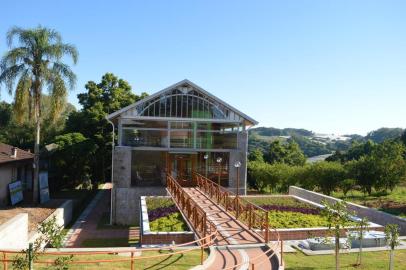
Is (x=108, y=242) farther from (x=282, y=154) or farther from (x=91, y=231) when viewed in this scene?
(x=282, y=154)

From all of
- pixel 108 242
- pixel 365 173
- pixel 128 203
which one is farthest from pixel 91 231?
pixel 365 173

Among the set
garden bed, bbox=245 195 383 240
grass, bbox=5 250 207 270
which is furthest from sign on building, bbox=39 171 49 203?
grass, bbox=5 250 207 270

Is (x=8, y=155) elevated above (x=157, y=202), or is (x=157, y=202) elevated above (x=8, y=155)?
(x=8, y=155)

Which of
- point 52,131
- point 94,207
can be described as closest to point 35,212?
point 94,207

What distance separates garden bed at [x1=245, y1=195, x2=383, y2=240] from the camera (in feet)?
46.7

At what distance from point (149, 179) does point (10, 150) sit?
31.5 feet

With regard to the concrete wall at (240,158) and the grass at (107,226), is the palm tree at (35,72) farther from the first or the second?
the concrete wall at (240,158)

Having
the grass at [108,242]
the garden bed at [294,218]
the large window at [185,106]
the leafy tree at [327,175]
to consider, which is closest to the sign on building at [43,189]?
the grass at [108,242]

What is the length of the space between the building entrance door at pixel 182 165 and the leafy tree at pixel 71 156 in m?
8.23

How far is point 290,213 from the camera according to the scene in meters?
18.2

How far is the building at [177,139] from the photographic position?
2333cm

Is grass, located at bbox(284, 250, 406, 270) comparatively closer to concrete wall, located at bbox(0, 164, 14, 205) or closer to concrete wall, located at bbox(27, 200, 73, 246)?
concrete wall, located at bbox(27, 200, 73, 246)

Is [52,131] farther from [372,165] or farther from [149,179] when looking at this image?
[372,165]

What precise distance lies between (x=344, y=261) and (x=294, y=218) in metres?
5.50
